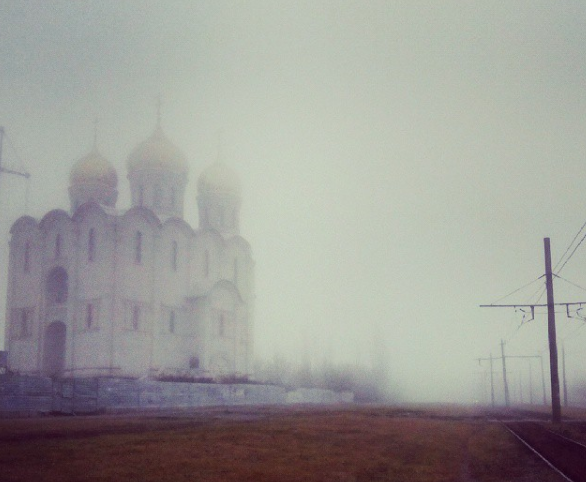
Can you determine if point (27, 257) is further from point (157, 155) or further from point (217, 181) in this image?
point (217, 181)

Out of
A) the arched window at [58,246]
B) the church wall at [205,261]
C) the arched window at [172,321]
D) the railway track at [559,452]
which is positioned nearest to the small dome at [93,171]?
the arched window at [58,246]

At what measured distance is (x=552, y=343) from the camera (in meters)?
24.9

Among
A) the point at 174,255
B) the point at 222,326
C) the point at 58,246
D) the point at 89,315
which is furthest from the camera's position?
the point at 222,326

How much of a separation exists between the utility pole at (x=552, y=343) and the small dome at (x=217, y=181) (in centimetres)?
3372

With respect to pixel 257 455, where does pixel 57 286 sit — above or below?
above

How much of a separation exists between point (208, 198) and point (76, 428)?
38.7 m

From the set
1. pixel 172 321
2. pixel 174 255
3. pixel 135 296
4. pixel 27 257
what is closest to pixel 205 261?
pixel 174 255

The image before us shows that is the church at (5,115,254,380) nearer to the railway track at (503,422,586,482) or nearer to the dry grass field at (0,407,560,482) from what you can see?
the dry grass field at (0,407,560,482)

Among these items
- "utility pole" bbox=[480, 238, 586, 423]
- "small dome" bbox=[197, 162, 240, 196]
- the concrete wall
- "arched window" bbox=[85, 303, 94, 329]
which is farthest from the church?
"utility pole" bbox=[480, 238, 586, 423]

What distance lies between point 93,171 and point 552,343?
35.6 metres

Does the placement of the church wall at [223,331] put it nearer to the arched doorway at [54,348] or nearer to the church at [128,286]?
the church at [128,286]

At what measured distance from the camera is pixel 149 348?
Answer: 143 ft

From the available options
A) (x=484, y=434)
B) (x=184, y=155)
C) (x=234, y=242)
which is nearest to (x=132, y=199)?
(x=184, y=155)

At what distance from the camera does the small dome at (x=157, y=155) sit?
163 ft
